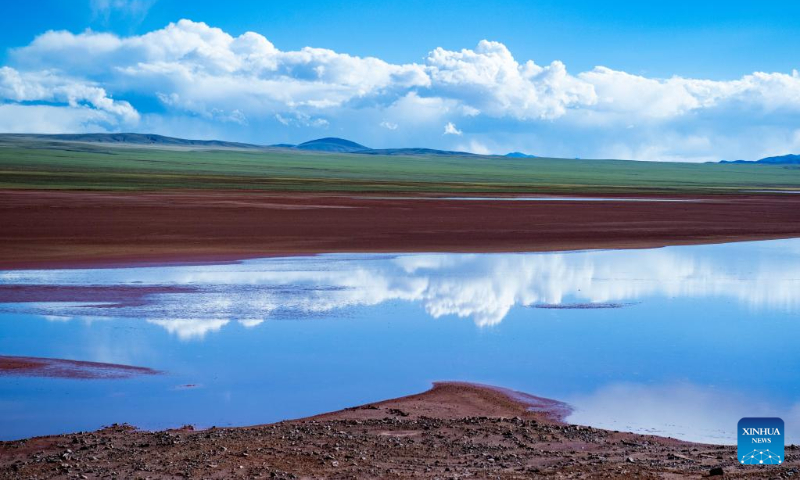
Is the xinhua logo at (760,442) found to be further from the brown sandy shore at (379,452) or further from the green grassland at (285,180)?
the green grassland at (285,180)

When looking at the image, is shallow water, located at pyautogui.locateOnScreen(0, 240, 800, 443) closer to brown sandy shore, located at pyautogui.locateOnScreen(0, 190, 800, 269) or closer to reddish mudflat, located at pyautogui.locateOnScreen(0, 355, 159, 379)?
reddish mudflat, located at pyautogui.locateOnScreen(0, 355, 159, 379)

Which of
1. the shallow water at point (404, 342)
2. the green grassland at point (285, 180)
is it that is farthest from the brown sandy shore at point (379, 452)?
the green grassland at point (285, 180)

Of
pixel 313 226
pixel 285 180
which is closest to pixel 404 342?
pixel 313 226

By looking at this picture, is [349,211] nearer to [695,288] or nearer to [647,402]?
[695,288]

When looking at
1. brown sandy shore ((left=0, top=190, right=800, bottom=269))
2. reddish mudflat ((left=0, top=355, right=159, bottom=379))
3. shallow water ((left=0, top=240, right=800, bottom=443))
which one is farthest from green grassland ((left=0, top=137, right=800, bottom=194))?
reddish mudflat ((left=0, top=355, right=159, bottom=379))

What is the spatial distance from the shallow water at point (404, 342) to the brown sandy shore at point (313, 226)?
17.3ft

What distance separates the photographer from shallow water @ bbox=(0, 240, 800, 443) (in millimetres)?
10562

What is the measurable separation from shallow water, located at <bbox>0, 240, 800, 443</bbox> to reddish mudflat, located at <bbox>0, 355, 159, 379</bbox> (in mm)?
285

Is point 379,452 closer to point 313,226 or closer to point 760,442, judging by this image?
point 760,442

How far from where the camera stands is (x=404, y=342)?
1435 cm

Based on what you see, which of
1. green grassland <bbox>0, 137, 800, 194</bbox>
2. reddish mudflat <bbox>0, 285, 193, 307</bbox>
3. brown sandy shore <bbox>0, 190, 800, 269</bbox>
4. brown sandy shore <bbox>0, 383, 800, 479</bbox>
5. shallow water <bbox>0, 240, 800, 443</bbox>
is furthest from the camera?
green grassland <bbox>0, 137, 800, 194</bbox>

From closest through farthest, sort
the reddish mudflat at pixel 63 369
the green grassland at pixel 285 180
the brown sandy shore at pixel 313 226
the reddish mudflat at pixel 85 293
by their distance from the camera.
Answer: the reddish mudflat at pixel 63 369 → the reddish mudflat at pixel 85 293 → the brown sandy shore at pixel 313 226 → the green grassland at pixel 285 180

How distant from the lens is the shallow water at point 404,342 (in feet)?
34.7

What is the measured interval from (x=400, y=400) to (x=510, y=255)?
17.9 metres
